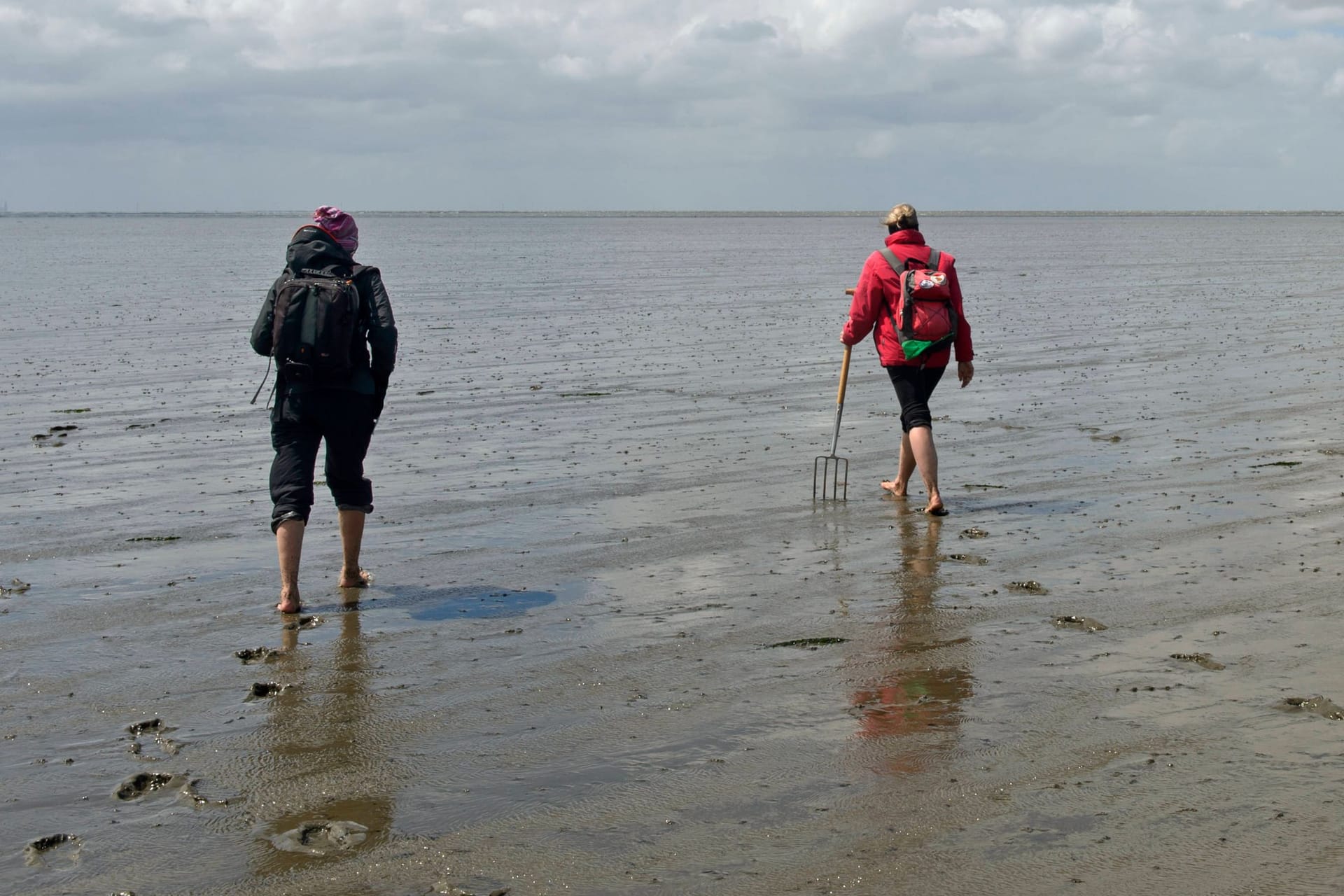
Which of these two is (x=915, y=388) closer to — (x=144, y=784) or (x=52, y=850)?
(x=144, y=784)

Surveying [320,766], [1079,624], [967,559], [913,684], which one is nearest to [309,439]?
[320,766]

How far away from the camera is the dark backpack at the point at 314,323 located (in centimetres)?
690

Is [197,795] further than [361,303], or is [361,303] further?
[361,303]

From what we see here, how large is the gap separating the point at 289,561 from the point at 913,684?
3261 millimetres

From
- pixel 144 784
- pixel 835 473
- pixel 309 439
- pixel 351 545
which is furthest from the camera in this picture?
pixel 835 473

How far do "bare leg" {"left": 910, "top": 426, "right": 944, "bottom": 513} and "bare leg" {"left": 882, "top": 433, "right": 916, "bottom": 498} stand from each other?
0.33ft

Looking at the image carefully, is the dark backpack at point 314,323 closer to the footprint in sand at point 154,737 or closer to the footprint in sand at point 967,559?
the footprint in sand at point 154,737

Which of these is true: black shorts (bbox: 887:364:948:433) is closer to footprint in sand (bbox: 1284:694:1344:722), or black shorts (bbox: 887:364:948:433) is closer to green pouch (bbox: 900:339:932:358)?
green pouch (bbox: 900:339:932:358)

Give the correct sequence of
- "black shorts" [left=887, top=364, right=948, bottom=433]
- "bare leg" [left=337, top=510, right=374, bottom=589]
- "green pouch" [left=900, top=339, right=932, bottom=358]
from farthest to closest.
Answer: "black shorts" [left=887, top=364, right=948, bottom=433] < "green pouch" [left=900, top=339, right=932, bottom=358] < "bare leg" [left=337, top=510, right=374, bottom=589]

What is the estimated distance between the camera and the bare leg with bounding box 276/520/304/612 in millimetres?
7109

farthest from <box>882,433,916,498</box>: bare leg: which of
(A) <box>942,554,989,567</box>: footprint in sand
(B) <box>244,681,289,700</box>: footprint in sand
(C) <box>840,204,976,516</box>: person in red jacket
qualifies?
(B) <box>244,681,289,700</box>: footprint in sand

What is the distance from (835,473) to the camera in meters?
9.27

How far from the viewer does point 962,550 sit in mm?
8273

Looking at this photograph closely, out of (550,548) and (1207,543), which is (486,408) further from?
(1207,543)
